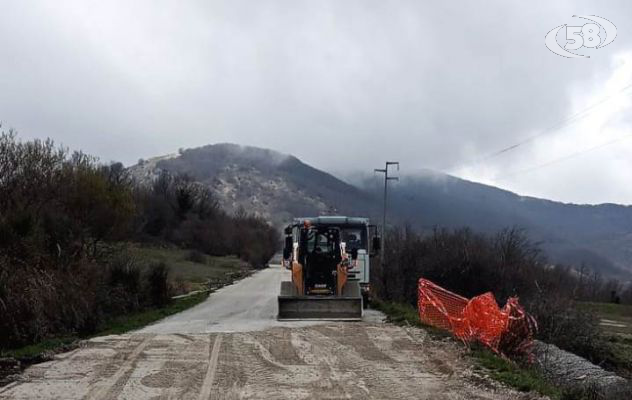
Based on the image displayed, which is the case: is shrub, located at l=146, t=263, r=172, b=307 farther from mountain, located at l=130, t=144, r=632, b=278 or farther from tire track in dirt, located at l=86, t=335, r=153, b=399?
mountain, located at l=130, t=144, r=632, b=278

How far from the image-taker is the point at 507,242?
110 feet

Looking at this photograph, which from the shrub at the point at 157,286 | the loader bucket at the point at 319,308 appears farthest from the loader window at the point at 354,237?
the shrub at the point at 157,286

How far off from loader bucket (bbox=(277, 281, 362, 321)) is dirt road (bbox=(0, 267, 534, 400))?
304 cm

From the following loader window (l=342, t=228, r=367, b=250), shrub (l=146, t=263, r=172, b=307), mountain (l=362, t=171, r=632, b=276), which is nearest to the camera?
loader window (l=342, t=228, r=367, b=250)

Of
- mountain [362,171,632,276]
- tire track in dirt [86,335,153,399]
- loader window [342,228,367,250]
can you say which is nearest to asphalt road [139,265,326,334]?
loader window [342,228,367,250]

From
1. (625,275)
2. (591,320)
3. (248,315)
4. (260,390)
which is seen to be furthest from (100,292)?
(625,275)

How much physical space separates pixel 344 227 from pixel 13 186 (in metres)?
11.8

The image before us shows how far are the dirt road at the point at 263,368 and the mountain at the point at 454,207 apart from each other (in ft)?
158

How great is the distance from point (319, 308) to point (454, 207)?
7539 cm

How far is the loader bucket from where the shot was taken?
21859 millimetres

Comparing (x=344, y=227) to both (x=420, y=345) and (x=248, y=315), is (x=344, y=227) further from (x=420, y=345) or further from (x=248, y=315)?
(x=420, y=345)

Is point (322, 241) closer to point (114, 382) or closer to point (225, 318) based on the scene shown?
point (225, 318)

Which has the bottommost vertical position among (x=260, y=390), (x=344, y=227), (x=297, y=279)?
(x=260, y=390)

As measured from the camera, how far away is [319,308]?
2191 cm
